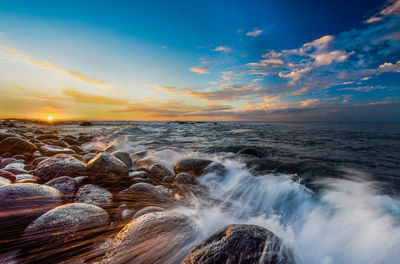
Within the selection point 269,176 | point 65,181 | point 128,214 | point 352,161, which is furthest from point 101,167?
point 352,161

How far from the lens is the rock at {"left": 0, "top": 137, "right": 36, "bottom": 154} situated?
619 cm

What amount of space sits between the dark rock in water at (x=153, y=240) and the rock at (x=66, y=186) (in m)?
1.53

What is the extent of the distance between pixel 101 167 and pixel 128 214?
1.64m

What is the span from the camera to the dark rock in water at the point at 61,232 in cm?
170

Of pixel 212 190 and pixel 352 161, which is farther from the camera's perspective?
pixel 352 161

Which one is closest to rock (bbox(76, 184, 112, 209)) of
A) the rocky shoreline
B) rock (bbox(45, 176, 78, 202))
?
the rocky shoreline

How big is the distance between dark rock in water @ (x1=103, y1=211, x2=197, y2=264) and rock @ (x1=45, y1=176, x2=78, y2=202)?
1532 mm

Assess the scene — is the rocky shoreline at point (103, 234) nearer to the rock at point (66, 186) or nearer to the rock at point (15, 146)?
the rock at point (66, 186)

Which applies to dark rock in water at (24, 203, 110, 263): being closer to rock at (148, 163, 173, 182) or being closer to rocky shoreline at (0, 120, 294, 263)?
rocky shoreline at (0, 120, 294, 263)

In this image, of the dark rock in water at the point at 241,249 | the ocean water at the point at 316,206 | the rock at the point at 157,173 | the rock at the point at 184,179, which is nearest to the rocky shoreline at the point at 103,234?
the dark rock in water at the point at 241,249

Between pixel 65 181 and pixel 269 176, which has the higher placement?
pixel 65 181

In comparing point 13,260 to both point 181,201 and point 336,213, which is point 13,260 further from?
point 336,213

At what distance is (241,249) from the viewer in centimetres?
158

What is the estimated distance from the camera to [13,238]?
1771 millimetres
